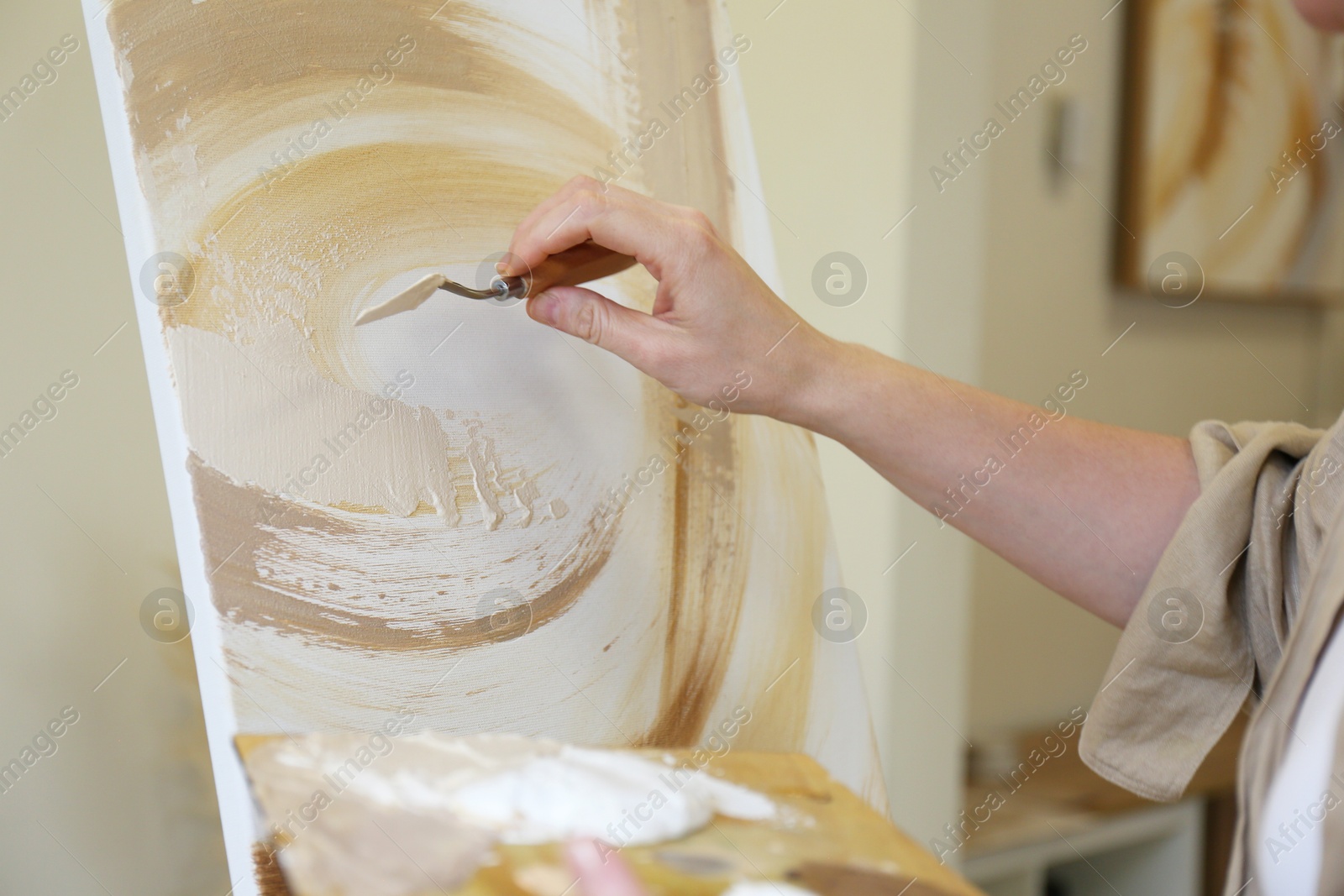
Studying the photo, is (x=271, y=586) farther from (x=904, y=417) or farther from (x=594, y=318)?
(x=904, y=417)

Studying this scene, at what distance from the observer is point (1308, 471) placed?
2.08 ft

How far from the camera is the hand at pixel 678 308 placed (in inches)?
24.2

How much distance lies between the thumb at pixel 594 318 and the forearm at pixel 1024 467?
0.42 feet

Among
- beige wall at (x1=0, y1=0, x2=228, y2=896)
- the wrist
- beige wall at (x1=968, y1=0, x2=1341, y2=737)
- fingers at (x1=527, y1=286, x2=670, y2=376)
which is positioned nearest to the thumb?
fingers at (x1=527, y1=286, x2=670, y2=376)

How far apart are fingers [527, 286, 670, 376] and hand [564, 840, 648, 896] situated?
0.30 m

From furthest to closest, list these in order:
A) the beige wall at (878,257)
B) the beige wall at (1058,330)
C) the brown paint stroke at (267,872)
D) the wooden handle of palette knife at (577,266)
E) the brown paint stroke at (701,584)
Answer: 1. the beige wall at (1058,330)
2. the beige wall at (878,257)
3. the brown paint stroke at (701,584)
4. the wooden handle of palette knife at (577,266)
5. the brown paint stroke at (267,872)

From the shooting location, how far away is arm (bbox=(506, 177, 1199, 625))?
64 centimetres

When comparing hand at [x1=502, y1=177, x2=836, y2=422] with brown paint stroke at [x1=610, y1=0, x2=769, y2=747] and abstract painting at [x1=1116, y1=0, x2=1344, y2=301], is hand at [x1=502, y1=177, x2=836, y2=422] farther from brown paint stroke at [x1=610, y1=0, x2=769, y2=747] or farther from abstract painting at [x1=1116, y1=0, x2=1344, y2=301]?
abstract painting at [x1=1116, y1=0, x2=1344, y2=301]

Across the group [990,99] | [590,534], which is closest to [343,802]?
[590,534]

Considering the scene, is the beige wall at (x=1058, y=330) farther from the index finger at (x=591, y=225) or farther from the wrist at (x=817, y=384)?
the index finger at (x=591, y=225)

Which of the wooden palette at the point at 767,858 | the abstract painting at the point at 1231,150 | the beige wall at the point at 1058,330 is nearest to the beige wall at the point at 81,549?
the wooden palette at the point at 767,858

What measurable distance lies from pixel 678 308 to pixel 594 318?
0.18 ft

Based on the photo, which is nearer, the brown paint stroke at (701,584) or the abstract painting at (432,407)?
the abstract painting at (432,407)

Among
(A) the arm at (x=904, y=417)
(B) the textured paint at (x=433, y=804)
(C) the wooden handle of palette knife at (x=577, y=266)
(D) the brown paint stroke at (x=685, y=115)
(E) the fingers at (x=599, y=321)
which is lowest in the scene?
(B) the textured paint at (x=433, y=804)
